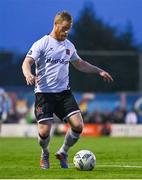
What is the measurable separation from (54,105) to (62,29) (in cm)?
140

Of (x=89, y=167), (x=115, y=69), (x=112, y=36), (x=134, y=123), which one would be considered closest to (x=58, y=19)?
(x=89, y=167)

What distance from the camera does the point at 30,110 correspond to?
44.1 metres

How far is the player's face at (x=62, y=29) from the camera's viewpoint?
43.5 ft

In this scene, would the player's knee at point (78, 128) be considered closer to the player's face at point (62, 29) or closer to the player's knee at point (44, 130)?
the player's knee at point (44, 130)

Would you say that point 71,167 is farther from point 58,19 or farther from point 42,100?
point 58,19

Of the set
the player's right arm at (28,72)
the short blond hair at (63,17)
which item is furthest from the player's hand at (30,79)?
the short blond hair at (63,17)

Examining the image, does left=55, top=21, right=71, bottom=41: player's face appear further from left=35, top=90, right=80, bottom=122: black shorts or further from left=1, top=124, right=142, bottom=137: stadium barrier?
left=1, top=124, right=142, bottom=137: stadium barrier

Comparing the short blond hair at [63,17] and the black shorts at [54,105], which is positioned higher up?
the short blond hair at [63,17]

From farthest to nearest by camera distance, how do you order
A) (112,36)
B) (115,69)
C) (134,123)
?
(112,36) → (115,69) → (134,123)

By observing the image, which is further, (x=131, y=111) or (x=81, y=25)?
(x=81, y=25)

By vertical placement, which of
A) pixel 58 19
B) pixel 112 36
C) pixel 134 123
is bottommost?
pixel 134 123

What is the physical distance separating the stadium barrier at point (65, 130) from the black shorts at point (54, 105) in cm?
2846

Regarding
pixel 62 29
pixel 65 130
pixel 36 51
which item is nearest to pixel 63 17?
pixel 62 29

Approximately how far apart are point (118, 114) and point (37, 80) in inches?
1182
